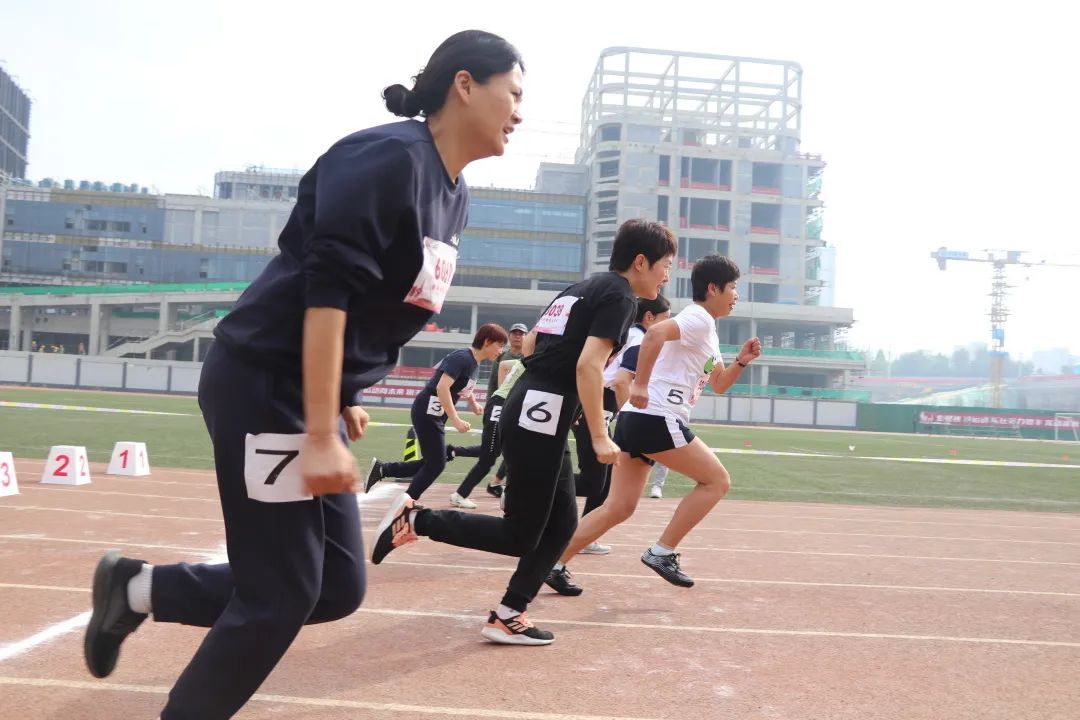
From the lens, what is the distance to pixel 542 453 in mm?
4172

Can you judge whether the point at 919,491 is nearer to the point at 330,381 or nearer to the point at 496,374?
the point at 496,374

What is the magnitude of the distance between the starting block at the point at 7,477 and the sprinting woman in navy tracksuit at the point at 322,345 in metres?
7.28

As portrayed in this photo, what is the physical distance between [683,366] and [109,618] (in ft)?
12.5

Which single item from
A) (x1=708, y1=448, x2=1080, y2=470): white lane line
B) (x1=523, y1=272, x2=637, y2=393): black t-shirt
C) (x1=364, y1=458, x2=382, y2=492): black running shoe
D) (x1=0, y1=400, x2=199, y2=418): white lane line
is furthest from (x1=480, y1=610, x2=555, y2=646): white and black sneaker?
(x1=0, y1=400, x2=199, y2=418): white lane line

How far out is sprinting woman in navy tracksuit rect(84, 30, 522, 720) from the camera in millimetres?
2105

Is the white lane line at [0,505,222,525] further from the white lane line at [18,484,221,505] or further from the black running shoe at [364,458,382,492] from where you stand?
the black running shoe at [364,458,382,492]

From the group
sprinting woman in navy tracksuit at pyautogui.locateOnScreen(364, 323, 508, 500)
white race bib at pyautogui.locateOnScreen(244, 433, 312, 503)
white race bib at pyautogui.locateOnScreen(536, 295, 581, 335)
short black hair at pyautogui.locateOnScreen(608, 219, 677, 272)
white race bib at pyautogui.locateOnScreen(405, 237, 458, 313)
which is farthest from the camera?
sprinting woman in navy tracksuit at pyautogui.locateOnScreen(364, 323, 508, 500)

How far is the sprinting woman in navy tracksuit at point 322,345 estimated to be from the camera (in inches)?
82.9

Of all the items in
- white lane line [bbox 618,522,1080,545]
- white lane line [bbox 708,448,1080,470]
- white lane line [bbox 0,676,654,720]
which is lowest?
white lane line [bbox 708,448,1080,470]

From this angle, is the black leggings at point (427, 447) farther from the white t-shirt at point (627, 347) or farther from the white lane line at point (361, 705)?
the white lane line at point (361, 705)

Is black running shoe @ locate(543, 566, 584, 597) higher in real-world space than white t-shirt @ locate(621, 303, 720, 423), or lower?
lower

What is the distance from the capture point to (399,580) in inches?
223

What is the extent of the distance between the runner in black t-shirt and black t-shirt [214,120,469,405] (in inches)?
66.8

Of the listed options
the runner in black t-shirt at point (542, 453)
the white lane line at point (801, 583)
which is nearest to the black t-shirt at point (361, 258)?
the runner in black t-shirt at point (542, 453)
